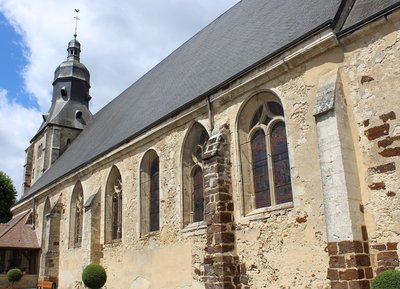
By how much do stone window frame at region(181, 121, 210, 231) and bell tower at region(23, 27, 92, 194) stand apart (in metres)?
16.2

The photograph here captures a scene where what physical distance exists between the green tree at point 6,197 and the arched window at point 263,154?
26.8m

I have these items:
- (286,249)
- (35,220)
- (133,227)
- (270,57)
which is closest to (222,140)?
(270,57)

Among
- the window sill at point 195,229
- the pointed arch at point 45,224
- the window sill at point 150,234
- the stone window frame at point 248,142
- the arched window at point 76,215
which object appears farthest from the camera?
the pointed arch at point 45,224

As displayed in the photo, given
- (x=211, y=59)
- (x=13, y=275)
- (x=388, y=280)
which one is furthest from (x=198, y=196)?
(x=13, y=275)

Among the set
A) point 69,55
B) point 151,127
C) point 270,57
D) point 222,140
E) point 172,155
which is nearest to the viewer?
point 270,57

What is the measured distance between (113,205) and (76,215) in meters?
3.51

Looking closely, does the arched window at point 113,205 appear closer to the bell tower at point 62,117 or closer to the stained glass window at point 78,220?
the stained glass window at point 78,220

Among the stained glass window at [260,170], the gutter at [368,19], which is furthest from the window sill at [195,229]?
the gutter at [368,19]

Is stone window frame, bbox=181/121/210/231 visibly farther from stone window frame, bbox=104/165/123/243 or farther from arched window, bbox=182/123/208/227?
stone window frame, bbox=104/165/123/243

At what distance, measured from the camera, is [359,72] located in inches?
286

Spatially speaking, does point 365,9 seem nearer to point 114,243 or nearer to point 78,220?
point 114,243

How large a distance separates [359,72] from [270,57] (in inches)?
76.1

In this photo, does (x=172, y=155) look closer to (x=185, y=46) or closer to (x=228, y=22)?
(x=228, y=22)

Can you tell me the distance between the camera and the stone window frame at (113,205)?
14.0m
